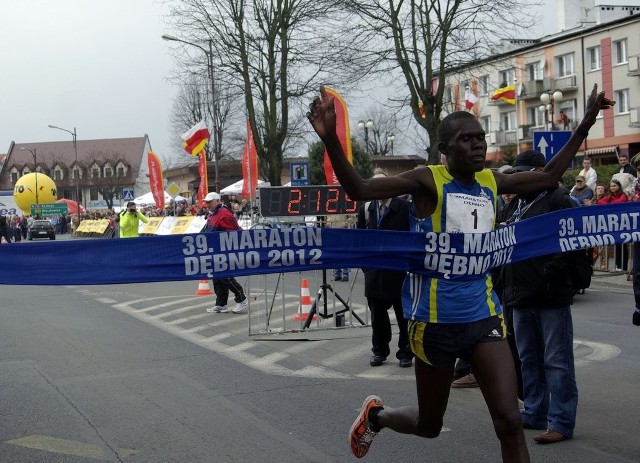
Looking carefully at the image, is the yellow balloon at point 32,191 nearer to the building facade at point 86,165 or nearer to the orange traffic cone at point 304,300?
the building facade at point 86,165

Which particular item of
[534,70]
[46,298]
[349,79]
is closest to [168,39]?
[349,79]

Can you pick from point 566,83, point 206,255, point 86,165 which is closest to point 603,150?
point 566,83

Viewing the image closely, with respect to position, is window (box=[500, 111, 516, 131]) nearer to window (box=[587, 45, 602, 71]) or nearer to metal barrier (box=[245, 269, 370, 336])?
window (box=[587, 45, 602, 71])

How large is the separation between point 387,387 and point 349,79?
21.1 meters

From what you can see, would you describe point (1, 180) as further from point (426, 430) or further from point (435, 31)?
point (426, 430)

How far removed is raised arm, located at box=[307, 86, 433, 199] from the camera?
412cm

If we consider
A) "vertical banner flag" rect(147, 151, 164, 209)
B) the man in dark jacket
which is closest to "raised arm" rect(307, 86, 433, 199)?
the man in dark jacket

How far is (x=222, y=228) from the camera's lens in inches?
562

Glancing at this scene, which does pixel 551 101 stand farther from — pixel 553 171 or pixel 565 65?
pixel 553 171

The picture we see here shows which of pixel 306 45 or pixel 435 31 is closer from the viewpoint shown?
pixel 435 31

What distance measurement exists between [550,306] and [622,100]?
155 feet

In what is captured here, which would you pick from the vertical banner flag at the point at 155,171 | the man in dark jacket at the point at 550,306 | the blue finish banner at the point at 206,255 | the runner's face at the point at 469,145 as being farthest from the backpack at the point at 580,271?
the vertical banner flag at the point at 155,171

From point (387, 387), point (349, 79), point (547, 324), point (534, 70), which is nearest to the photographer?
point (547, 324)

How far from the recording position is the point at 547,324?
6.19m
